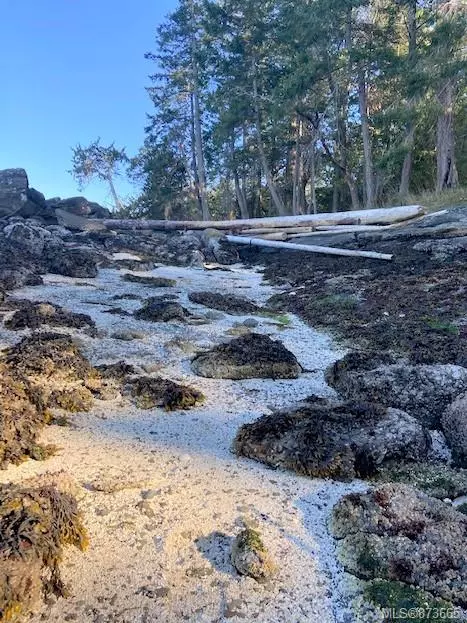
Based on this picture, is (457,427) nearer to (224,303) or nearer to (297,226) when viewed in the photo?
(224,303)

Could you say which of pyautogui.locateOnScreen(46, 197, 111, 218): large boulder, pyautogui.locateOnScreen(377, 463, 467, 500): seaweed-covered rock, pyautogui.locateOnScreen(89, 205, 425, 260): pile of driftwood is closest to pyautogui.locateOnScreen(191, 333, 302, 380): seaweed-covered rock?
pyautogui.locateOnScreen(377, 463, 467, 500): seaweed-covered rock

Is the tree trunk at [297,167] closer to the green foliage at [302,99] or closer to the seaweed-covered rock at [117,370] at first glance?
the green foliage at [302,99]

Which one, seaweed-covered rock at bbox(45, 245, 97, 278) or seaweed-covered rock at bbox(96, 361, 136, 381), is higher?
seaweed-covered rock at bbox(45, 245, 97, 278)

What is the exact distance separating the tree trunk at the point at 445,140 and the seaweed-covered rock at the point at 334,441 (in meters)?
16.3

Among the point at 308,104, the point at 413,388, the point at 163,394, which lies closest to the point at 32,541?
the point at 163,394

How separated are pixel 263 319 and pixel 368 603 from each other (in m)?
5.70

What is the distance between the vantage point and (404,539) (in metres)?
2.26

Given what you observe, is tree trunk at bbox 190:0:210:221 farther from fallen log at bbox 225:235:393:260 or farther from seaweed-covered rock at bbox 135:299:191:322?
seaweed-covered rock at bbox 135:299:191:322

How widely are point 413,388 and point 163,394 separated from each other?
2117 millimetres

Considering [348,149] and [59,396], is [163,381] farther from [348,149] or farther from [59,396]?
[348,149]

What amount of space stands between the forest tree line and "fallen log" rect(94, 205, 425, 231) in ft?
10.1

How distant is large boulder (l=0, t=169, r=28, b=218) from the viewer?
63.7 feet

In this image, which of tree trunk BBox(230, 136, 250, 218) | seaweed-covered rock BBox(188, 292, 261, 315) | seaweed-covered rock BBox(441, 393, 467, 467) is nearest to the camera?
seaweed-covered rock BBox(441, 393, 467, 467)

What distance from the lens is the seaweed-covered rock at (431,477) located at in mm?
2814
